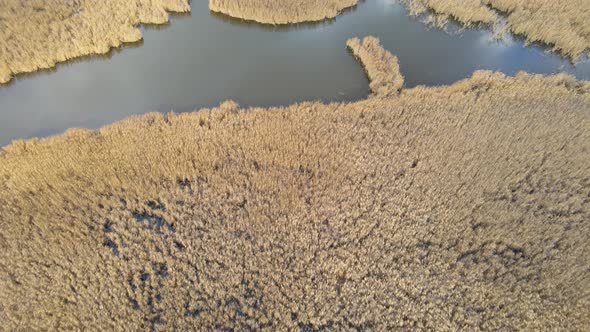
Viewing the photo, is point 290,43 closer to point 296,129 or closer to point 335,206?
point 296,129

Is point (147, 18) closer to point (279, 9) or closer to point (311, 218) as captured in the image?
point (279, 9)

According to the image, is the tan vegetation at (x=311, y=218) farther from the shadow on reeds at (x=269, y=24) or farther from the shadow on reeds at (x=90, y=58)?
the shadow on reeds at (x=269, y=24)

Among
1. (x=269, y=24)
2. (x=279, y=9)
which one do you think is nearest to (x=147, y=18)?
(x=269, y=24)

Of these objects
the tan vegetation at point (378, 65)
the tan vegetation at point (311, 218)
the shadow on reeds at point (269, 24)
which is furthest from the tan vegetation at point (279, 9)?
the tan vegetation at point (311, 218)

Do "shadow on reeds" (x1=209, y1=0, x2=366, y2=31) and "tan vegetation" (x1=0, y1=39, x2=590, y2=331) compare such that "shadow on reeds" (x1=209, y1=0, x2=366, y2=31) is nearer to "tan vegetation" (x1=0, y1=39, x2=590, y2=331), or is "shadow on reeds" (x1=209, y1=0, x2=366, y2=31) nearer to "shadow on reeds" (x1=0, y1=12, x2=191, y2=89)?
"shadow on reeds" (x1=0, y1=12, x2=191, y2=89)

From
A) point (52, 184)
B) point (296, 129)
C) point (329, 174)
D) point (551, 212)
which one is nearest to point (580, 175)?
point (551, 212)
